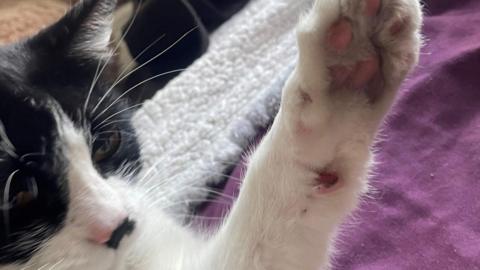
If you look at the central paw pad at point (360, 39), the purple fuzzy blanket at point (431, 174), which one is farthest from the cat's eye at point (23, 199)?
the purple fuzzy blanket at point (431, 174)

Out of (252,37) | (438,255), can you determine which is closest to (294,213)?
(438,255)

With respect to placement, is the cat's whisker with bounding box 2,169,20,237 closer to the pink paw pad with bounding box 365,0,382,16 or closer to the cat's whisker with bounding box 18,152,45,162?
the cat's whisker with bounding box 18,152,45,162

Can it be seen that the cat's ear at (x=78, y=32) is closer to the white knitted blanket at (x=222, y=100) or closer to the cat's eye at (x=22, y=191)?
the cat's eye at (x=22, y=191)

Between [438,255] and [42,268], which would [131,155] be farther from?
[438,255]

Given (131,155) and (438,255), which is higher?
(131,155)

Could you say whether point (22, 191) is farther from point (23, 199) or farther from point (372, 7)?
point (372, 7)
